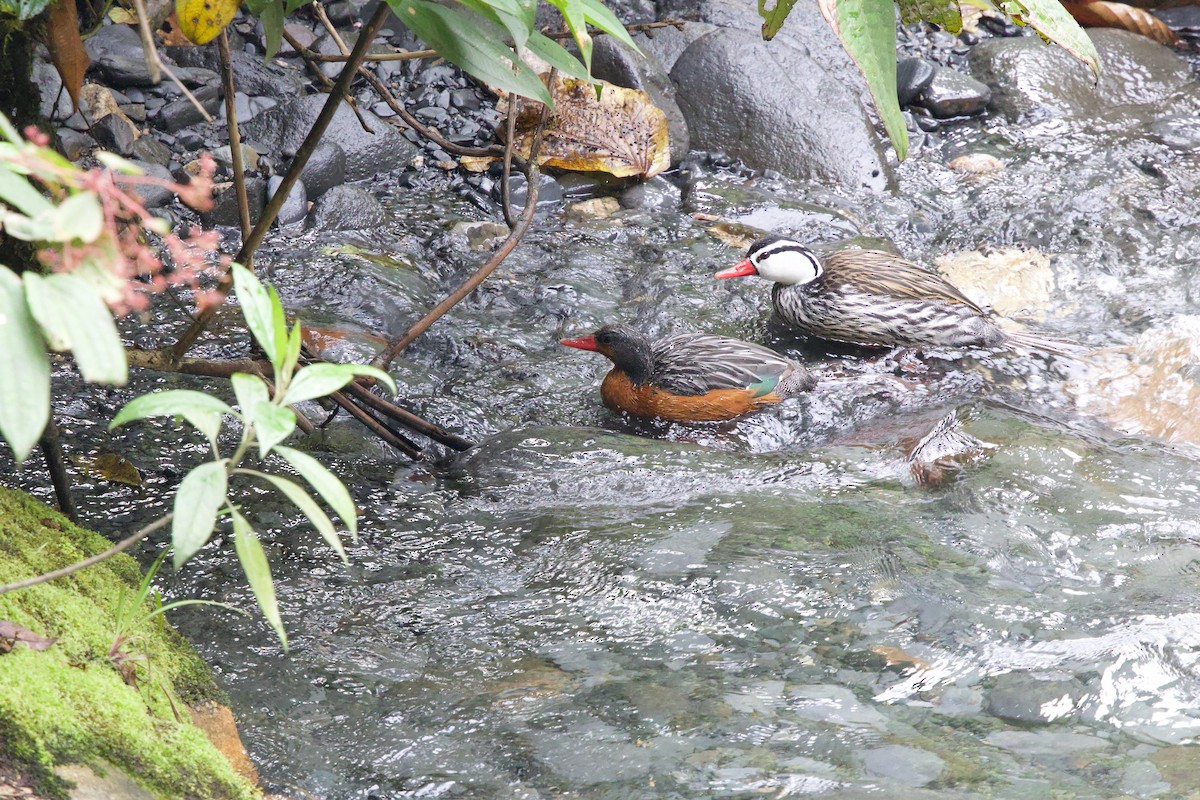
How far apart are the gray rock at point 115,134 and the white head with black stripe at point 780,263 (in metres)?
3.95

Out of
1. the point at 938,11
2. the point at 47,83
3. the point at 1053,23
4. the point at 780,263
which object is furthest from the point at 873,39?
the point at 47,83

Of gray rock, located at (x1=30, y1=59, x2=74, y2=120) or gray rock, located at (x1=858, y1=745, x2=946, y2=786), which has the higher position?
gray rock, located at (x1=30, y1=59, x2=74, y2=120)

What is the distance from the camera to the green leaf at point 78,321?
1105 millimetres

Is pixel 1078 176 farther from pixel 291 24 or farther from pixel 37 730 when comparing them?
pixel 37 730

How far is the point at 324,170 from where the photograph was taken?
7.58m

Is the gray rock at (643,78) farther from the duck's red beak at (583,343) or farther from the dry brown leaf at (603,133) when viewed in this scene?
the duck's red beak at (583,343)

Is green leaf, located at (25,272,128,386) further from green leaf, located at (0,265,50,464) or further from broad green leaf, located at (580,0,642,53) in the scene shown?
broad green leaf, located at (580,0,642,53)

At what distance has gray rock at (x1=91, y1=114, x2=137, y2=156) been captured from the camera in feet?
23.1

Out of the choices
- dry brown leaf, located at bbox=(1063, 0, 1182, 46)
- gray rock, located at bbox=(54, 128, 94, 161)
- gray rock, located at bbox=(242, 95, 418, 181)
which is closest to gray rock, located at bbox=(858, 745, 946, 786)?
gray rock, located at bbox=(242, 95, 418, 181)

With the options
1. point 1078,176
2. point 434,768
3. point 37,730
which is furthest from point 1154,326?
point 37,730

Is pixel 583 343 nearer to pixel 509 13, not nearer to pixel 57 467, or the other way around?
pixel 57 467

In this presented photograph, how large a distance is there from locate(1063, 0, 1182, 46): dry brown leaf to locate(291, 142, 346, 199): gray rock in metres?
6.74

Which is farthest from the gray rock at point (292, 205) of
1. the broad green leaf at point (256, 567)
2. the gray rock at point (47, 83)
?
the broad green leaf at point (256, 567)

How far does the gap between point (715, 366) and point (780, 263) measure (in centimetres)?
115
